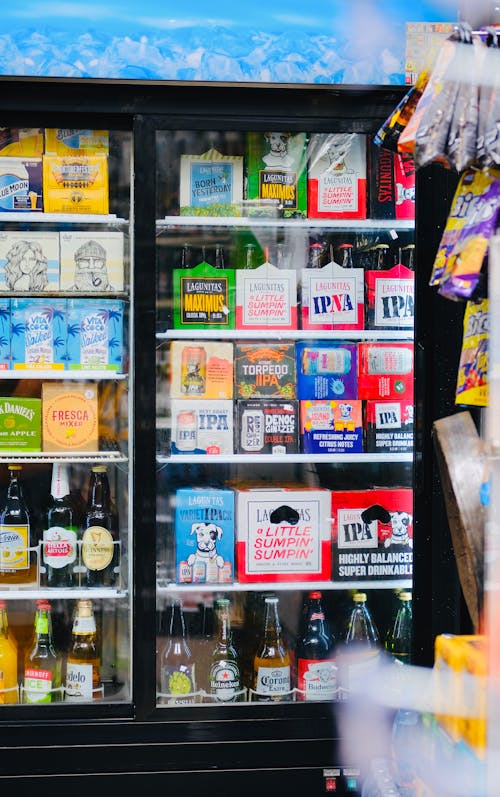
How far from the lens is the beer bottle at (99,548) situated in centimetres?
282

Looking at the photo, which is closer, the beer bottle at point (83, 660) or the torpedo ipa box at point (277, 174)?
the beer bottle at point (83, 660)

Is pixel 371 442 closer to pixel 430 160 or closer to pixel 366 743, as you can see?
pixel 366 743

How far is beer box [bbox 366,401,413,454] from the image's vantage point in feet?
9.32

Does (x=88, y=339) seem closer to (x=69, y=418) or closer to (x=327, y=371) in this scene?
(x=69, y=418)

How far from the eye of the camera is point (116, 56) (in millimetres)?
2512

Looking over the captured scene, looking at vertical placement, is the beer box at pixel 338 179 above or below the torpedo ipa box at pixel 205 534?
above

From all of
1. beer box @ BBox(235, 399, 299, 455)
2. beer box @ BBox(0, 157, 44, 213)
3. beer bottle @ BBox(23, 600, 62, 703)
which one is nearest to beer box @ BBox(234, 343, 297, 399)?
beer box @ BBox(235, 399, 299, 455)

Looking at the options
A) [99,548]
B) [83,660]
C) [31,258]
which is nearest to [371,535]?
[99,548]

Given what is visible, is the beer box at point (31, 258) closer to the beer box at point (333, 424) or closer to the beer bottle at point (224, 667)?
the beer box at point (333, 424)

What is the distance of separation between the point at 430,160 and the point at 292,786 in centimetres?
183

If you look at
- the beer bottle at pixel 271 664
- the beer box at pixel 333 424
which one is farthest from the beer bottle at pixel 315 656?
the beer box at pixel 333 424

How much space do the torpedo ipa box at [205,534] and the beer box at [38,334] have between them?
23.1 inches

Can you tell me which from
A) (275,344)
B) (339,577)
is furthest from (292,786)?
(275,344)

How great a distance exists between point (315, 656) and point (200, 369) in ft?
3.23
